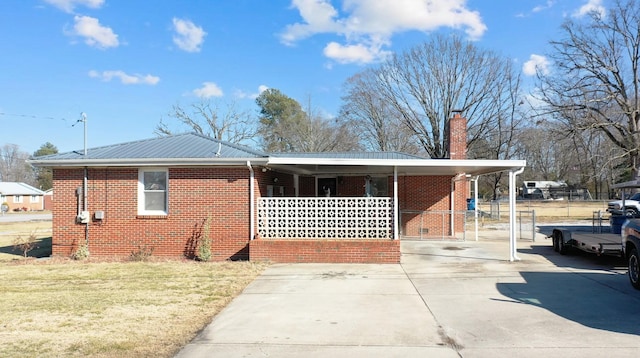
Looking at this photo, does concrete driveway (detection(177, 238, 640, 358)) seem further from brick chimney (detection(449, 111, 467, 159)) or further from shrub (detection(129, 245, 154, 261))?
brick chimney (detection(449, 111, 467, 159))

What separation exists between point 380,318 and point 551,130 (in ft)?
98.6

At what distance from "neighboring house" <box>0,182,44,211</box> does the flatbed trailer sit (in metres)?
61.7

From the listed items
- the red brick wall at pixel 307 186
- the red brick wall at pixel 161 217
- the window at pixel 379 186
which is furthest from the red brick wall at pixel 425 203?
the red brick wall at pixel 161 217

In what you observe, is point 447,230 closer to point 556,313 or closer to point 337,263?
point 337,263

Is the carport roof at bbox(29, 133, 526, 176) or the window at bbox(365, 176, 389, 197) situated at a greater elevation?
the carport roof at bbox(29, 133, 526, 176)

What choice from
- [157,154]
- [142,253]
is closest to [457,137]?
[157,154]

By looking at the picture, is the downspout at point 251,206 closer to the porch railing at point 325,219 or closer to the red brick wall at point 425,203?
the porch railing at point 325,219

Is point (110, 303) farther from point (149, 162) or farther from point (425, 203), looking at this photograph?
point (425, 203)

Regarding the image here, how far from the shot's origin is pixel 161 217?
12.0 m

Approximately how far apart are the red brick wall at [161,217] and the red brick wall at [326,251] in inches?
27.3

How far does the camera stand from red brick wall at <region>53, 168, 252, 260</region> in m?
11.8

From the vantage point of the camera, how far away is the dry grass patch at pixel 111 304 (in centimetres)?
531

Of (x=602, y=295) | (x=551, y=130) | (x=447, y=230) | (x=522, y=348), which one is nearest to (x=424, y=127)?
(x=551, y=130)

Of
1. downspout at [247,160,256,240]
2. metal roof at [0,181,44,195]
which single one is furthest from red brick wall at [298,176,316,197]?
metal roof at [0,181,44,195]
